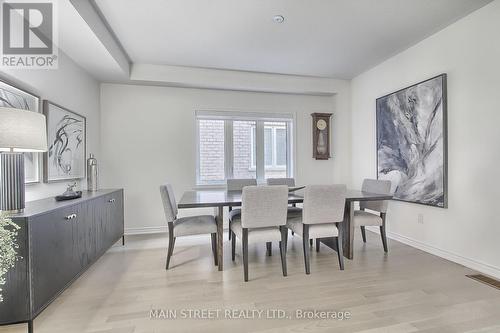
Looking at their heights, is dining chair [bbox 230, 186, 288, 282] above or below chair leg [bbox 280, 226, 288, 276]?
above

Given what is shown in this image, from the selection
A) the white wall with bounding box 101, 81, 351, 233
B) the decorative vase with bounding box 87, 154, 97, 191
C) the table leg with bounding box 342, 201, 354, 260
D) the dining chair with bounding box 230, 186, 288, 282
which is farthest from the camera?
the white wall with bounding box 101, 81, 351, 233

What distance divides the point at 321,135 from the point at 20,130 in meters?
4.12

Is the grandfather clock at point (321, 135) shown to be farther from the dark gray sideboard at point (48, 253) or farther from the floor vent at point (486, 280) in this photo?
the dark gray sideboard at point (48, 253)

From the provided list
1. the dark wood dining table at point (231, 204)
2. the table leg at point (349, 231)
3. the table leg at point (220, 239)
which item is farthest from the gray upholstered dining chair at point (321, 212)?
the table leg at point (220, 239)

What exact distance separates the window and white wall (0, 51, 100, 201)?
5.02ft

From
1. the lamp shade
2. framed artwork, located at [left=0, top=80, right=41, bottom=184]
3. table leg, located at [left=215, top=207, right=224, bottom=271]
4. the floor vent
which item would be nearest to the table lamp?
the lamp shade

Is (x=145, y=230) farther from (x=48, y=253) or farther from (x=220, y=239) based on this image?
(x=48, y=253)

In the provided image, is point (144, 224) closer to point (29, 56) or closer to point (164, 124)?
point (164, 124)

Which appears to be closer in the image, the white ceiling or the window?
the white ceiling

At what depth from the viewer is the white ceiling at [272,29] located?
7.73ft

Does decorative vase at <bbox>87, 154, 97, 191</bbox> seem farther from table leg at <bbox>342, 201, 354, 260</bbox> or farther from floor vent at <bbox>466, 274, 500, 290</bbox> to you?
floor vent at <bbox>466, 274, 500, 290</bbox>

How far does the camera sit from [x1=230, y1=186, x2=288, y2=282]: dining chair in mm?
2299

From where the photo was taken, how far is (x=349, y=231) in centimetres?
284

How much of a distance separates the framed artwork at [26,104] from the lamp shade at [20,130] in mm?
499
